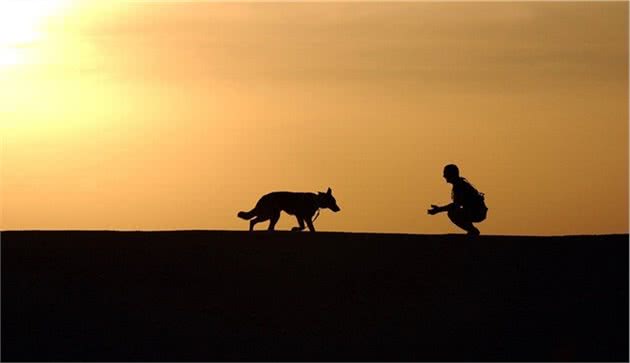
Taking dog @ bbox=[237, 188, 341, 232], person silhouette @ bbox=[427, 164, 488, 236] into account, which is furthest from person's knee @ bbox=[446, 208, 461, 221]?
dog @ bbox=[237, 188, 341, 232]

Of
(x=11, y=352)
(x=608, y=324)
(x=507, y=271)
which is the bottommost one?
(x=11, y=352)

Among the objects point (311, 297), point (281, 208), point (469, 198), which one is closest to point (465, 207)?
point (469, 198)

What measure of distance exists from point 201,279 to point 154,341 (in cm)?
211

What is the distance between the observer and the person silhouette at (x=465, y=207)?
18.5 meters

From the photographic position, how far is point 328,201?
2169 cm

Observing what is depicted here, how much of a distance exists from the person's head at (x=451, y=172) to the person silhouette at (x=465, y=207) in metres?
0.02

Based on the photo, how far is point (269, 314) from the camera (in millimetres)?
14766

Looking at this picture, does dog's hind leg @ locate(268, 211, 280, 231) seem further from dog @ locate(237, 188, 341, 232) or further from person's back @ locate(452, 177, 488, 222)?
person's back @ locate(452, 177, 488, 222)

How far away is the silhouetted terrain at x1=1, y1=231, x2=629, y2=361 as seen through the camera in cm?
1380

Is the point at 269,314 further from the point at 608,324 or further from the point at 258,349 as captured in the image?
the point at 608,324

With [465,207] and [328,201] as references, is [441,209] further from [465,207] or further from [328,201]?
[328,201]

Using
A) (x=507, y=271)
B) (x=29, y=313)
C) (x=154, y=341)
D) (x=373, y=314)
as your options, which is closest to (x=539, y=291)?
(x=507, y=271)

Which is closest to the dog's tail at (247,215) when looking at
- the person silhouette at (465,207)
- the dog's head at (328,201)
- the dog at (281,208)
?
the dog at (281,208)

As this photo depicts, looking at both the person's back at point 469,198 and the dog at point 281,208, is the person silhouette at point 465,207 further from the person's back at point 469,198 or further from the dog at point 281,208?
the dog at point 281,208
